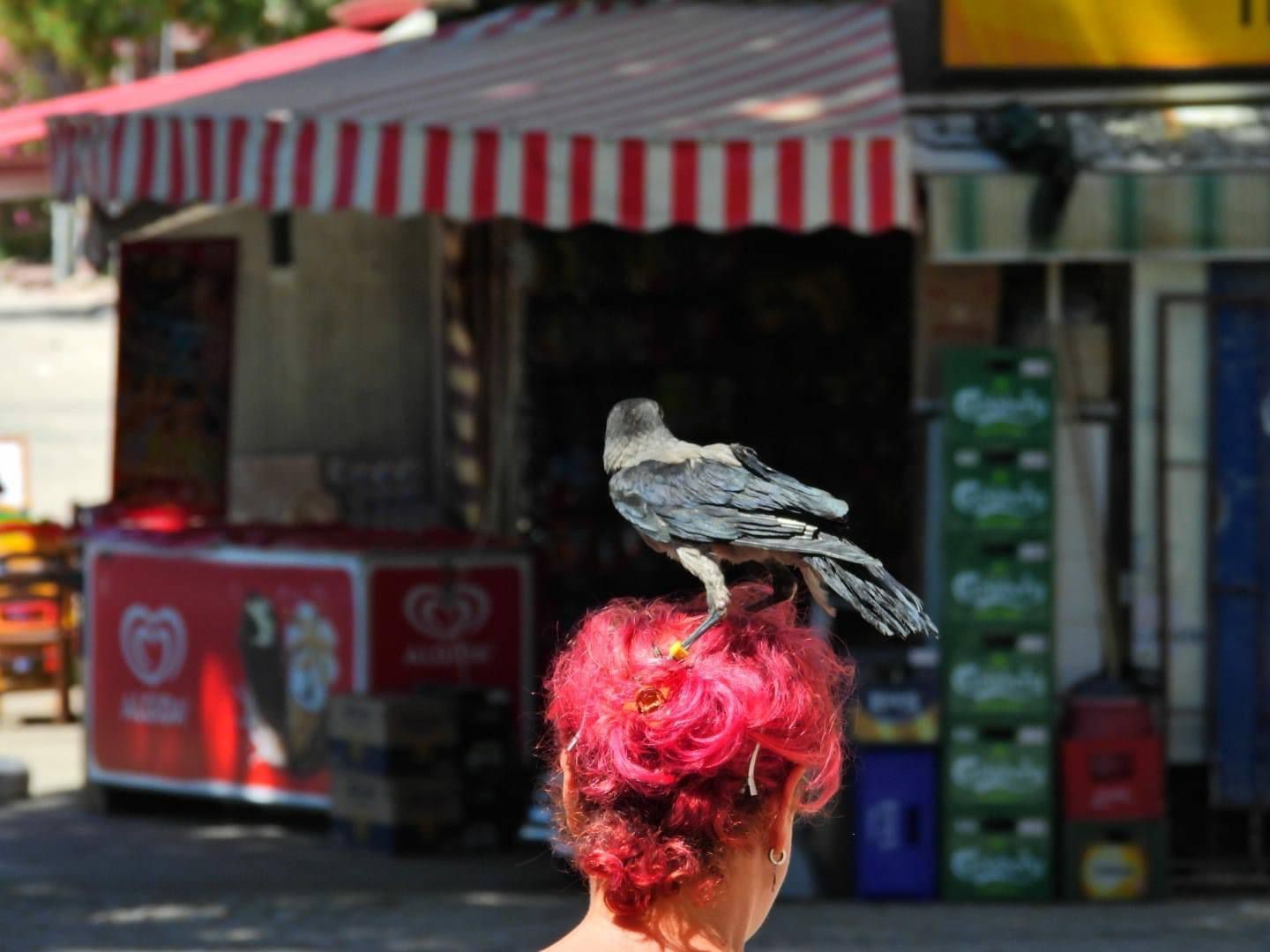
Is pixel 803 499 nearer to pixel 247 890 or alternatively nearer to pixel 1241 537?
pixel 247 890

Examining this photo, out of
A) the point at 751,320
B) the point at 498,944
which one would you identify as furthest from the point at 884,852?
the point at 751,320

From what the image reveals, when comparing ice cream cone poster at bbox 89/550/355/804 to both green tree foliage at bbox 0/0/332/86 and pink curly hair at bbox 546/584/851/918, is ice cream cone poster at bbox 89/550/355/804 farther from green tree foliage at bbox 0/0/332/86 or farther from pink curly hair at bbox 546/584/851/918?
green tree foliage at bbox 0/0/332/86

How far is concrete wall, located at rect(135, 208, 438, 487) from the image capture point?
36.4ft

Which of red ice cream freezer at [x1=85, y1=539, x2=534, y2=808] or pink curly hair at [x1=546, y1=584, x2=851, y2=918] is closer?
pink curly hair at [x1=546, y1=584, x2=851, y2=918]

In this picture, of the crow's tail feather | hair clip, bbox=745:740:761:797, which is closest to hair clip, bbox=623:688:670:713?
hair clip, bbox=745:740:761:797

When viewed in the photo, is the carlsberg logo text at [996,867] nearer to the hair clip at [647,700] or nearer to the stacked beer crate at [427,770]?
the stacked beer crate at [427,770]

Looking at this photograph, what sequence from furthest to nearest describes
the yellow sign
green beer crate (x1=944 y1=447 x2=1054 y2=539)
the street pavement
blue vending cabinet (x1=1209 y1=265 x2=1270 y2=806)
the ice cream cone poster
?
the ice cream cone poster
the yellow sign
blue vending cabinet (x1=1209 y1=265 x2=1270 y2=806)
green beer crate (x1=944 y1=447 x2=1054 y2=539)
the street pavement

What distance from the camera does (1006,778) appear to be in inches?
302

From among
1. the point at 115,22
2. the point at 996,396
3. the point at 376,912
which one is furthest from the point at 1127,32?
the point at 115,22

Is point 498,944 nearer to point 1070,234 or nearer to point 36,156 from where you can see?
point 1070,234

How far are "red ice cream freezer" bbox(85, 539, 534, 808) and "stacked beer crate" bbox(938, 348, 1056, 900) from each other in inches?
70.8

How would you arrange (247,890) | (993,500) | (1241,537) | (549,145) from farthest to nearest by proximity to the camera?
(1241,537) < (247,890) < (993,500) < (549,145)

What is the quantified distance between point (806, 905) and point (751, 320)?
3141mm

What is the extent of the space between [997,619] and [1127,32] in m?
2.47
